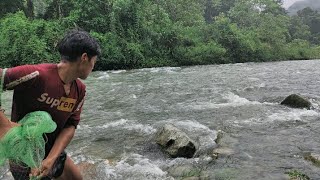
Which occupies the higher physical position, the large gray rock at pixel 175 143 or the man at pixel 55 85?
the man at pixel 55 85

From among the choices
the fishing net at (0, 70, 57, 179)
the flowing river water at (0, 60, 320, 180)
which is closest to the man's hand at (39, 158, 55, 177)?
the fishing net at (0, 70, 57, 179)

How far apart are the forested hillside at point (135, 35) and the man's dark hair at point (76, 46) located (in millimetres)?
22262

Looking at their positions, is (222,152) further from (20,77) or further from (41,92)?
(20,77)

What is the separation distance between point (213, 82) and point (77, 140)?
10.6 m

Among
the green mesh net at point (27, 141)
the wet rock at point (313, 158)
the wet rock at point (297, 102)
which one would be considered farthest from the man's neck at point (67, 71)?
the wet rock at point (297, 102)

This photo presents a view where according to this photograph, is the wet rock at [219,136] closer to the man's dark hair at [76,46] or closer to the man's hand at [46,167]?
the man's hand at [46,167]

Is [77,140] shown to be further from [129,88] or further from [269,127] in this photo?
[129,88]

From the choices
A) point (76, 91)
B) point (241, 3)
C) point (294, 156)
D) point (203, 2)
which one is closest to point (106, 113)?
point (294, 156)

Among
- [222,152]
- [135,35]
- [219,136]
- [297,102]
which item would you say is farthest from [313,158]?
[135,35]

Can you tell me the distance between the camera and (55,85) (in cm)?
268

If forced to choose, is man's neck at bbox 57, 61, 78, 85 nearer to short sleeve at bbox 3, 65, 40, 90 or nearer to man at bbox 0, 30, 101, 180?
man at bbox 0, 30, 101, 180

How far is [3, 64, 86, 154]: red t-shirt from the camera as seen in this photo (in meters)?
2.49

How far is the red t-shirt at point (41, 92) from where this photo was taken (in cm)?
249

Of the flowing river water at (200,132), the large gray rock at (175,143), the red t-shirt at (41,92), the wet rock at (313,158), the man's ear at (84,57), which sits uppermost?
the man's ear at (84,57)
